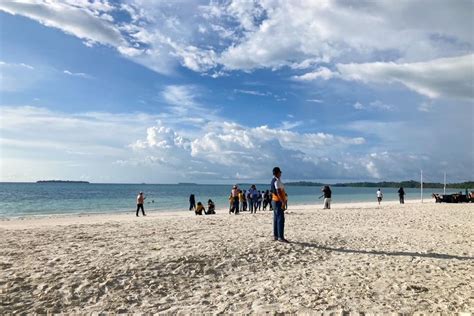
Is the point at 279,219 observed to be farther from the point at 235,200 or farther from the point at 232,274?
the point at 235,200

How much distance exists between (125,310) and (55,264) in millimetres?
2864

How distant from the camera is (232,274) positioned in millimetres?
7328

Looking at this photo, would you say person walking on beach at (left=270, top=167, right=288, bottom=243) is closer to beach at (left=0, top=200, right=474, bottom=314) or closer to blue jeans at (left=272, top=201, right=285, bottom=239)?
blue jeans at (left=272, top=201, right=285, bottom=239)

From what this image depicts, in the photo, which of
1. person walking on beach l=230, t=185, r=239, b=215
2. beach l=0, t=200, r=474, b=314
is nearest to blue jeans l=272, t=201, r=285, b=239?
beach l=0, t=200, r=474, b=314

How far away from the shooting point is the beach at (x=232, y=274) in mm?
5695

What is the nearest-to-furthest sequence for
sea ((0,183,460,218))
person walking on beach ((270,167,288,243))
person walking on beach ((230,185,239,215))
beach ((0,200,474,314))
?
beach ((0,200,474,314)), person walking on beach ((270,167,288,243)), person walking on beach ((230,185,239,215)), sea ((0,183,460,218))

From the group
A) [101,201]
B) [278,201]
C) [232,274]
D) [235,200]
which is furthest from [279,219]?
[101,201]

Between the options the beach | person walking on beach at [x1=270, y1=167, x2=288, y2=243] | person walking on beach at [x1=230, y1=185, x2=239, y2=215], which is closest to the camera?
the beach

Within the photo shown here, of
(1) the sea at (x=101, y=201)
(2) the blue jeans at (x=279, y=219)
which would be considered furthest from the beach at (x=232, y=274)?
(1) the sea at (x=101, y=201)

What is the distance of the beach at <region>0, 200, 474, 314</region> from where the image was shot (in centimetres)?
570

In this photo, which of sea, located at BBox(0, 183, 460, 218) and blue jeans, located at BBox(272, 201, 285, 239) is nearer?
blue jeans, located at BBox(272, 201, 285, 239)

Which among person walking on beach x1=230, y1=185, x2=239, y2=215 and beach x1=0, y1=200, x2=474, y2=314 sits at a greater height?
person walking on beach x1=230, y1=185, x2=239, y2=215

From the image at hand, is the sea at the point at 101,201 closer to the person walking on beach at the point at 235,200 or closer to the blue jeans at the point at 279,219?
the person walking on beach at the point at 235,200

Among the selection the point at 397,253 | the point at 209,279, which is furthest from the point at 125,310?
the point at 397,253
